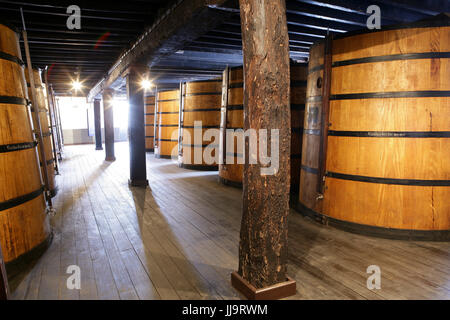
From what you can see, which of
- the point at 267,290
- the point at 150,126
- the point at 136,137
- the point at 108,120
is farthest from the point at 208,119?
the point at 267,290

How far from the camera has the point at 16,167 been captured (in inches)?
114

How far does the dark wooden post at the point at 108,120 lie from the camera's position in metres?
10.2

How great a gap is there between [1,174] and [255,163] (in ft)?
7.71

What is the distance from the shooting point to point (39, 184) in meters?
3.31

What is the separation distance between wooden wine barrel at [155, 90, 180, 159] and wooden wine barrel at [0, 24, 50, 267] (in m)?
7.61

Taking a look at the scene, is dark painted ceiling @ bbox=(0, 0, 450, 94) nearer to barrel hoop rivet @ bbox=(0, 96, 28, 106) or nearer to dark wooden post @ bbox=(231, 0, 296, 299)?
dark wooden post @ bbox=(231, 0, 296, 299)

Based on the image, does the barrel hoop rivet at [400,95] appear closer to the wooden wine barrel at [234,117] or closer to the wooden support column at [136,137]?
the wooden wine barrel at [234,117]

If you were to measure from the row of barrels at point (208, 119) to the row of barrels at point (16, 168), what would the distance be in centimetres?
380

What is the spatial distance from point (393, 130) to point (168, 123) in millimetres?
8581

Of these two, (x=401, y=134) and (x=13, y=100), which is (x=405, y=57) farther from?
(x=13, y=100)

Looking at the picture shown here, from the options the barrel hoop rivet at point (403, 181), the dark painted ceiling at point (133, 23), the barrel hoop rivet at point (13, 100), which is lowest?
the barrel hoop rivet at point (403, 181)

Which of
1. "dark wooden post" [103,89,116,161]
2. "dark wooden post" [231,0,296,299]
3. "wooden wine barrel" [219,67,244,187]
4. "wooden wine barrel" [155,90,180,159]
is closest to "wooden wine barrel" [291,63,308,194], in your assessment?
"wooden wine barrel" [219,67,244,187]

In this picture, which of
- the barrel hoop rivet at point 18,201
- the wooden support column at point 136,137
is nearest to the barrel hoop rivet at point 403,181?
the barrel hoop rivet at point 18,201
